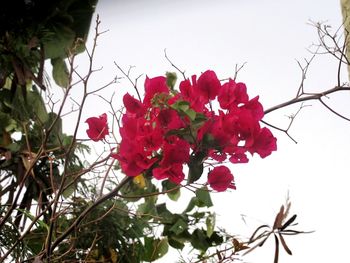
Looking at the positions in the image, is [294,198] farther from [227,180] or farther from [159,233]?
[227,180]

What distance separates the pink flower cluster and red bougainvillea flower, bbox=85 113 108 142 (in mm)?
51

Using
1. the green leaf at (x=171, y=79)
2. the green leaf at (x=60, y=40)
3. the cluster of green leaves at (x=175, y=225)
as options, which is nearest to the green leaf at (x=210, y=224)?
the cluster of green leaves at (x=175, y=225)

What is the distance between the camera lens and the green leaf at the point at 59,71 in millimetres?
771

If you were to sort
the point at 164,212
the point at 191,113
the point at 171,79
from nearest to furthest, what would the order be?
1. the point at 191,113
2. the point at 171,79
3. the point at 164,212

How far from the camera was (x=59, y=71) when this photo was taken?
77cm

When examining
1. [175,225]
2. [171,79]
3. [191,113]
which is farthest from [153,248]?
[191,113]

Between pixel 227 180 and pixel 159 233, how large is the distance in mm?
325

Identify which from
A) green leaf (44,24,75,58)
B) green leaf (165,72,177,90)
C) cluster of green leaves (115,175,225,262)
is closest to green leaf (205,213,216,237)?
cluster of green leaves (115,175,225,262)

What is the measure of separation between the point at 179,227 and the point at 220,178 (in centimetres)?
29

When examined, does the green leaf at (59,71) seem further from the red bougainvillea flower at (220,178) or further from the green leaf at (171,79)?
the red bougainvillea flower at (220,178)

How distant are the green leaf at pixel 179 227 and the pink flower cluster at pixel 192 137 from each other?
286mm

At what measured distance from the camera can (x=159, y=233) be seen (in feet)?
2.53

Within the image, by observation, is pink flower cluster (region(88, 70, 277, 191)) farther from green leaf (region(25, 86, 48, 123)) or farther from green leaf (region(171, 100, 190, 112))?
green leaf (region(25, 86, 48, 123))

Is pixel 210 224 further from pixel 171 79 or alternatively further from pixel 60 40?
pixel 60 40
